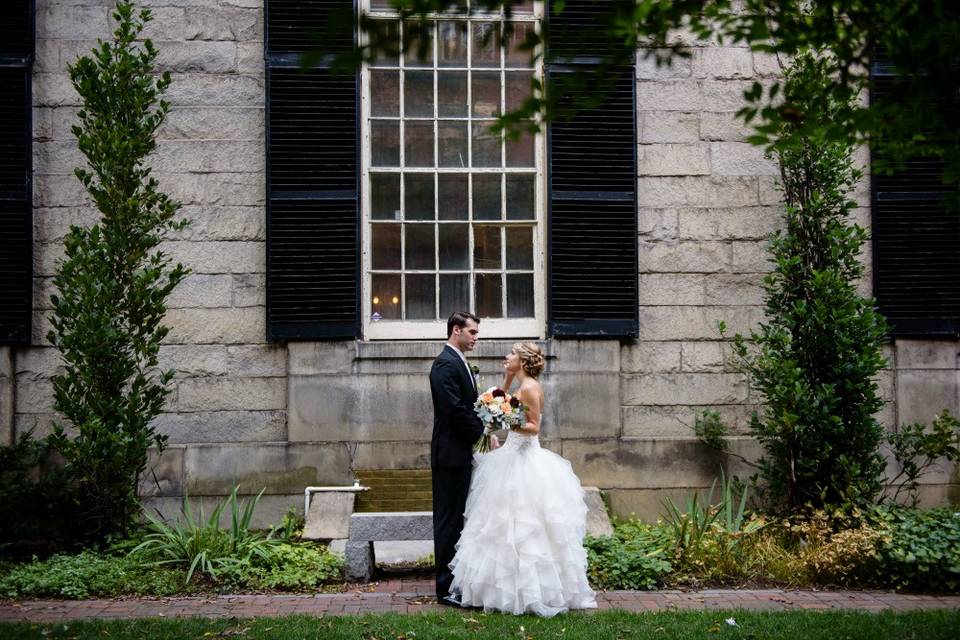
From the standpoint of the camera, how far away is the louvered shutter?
886cm

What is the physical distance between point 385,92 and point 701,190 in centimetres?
305

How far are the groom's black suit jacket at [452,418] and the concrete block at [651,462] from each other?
82.8 inches

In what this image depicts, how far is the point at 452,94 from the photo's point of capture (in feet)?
29.7

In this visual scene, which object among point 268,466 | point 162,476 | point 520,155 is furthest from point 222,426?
point 520,155

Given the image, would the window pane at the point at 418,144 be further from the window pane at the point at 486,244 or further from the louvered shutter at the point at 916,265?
the louvered shutter at the point at 916,265

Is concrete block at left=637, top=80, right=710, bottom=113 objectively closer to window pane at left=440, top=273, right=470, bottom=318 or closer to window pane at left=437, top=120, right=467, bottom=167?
window pane at left=437, top=120, right=467, bottom=167

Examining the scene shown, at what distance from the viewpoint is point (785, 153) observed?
8148 millimetres

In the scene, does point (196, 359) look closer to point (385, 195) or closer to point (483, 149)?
point (385, 195)

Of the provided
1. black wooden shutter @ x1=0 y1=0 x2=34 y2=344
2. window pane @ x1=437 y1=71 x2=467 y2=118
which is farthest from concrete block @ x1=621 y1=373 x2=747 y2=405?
black wooden shutter @ x1=0 y1=0 x2=34 y2=344

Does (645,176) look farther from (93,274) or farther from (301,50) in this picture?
(93,274)

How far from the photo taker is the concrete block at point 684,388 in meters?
8.89

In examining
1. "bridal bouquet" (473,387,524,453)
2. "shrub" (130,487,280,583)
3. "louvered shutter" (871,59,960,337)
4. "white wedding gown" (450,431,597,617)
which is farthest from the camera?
"louvered shutter" (871,59,960,337)

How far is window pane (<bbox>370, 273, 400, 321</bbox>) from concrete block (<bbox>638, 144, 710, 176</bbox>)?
2.49m

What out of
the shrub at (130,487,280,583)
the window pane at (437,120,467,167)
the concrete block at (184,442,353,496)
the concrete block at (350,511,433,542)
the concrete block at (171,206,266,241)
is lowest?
the shrub at (130,487,280,583)
